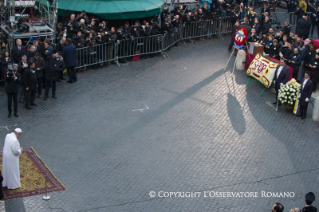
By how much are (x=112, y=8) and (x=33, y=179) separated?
1150cm

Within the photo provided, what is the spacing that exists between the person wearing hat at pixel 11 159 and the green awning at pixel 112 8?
11.2m

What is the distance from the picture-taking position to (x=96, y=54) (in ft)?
62.8

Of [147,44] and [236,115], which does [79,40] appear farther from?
[236,115]

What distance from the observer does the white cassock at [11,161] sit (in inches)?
430

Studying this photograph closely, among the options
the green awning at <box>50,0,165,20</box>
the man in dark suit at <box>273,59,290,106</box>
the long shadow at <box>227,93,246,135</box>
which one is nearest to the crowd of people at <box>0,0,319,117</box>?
the green awning at <box>50,0,165,20</box>

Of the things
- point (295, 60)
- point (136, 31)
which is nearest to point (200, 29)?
point (136, 31)

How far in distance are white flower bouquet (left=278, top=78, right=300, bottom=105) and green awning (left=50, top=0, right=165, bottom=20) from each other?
27.4 feet

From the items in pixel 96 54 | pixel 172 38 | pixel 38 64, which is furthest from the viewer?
pixel 172 38

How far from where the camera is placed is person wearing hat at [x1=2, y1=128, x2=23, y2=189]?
1092cm

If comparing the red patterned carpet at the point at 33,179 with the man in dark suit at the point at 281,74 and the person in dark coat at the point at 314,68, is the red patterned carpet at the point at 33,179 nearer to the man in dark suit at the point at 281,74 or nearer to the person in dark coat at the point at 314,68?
the man in dark suit at the point at 281,74

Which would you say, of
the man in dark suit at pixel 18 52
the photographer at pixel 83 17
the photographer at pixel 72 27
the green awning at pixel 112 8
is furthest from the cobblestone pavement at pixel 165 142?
the green awning at pixel 112 8

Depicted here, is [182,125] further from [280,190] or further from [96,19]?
[96,19]

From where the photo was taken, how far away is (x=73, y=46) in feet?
57.1

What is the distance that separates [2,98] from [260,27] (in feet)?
39.6
